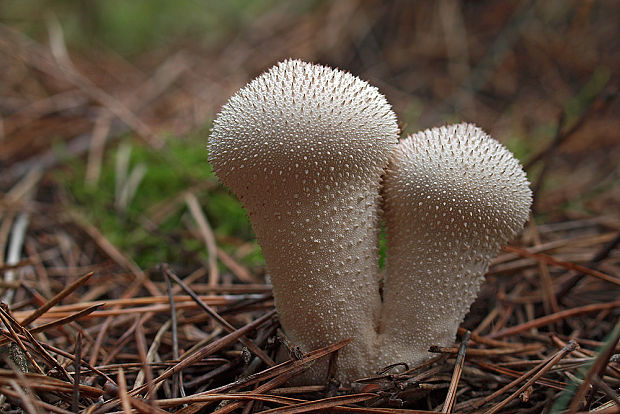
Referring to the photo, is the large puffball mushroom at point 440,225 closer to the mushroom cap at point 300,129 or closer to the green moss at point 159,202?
the mushroom cap at point 300,129

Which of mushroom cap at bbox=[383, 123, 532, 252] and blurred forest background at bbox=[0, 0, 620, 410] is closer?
mushroom cap at bbox=[383, 123, 532, 252]

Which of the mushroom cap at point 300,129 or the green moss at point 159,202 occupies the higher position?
the mushroom cap at point 300,129

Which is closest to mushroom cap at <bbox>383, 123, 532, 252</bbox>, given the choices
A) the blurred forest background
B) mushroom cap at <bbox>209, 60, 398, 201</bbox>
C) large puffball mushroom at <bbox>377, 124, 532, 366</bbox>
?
large puffball mushroom at <bbox>377, 124, 532, 366</bbox>

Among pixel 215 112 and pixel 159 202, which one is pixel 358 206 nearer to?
pixel 159 202

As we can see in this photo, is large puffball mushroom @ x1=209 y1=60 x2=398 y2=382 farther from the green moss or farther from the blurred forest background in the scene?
the green moss

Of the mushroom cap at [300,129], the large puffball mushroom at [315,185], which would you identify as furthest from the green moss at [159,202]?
the mushroom cap at [300,129]

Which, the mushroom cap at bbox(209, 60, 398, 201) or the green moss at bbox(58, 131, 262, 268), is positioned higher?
the mushroom cap at bbox(209, 60, 398, 201)

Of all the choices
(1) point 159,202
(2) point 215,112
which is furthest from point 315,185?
(2) point 215,112
